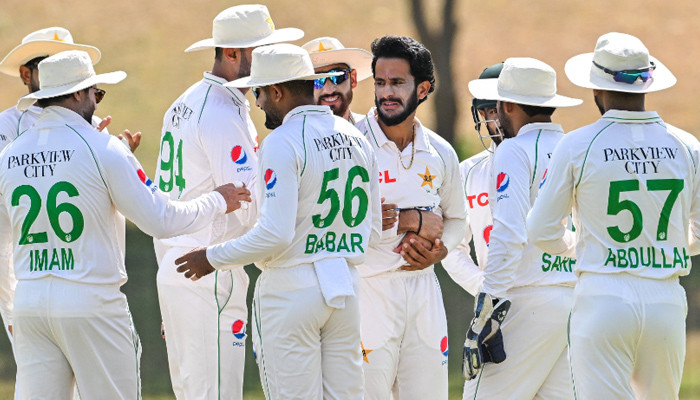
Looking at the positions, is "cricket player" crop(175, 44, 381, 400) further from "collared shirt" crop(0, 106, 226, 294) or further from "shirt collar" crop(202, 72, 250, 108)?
"shirt collar" crop(202, 72, 250, 108)

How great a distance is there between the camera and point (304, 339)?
16.6 ft

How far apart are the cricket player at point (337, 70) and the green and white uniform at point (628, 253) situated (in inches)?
63.4

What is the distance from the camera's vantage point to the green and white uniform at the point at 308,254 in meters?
5.03

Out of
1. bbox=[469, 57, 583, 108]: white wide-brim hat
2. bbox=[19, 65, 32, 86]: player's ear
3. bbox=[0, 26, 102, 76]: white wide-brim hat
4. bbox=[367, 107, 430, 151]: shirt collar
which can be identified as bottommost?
bbox=[367, 107, 430, 151]: shirt collar

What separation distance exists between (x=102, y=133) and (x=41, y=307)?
82 cm

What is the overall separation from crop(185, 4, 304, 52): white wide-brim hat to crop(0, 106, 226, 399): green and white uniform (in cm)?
99

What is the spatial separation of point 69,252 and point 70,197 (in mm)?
Result: 243

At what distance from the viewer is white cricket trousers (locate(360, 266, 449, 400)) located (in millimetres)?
5684

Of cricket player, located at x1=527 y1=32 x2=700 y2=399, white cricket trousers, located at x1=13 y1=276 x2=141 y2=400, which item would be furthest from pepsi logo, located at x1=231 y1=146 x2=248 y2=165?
cricket player, located at x1=527 y1=32 x2=700 y2=399

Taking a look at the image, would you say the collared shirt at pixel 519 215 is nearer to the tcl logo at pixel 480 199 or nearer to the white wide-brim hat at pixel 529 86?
the white wide-brim hat at pixel 529 86

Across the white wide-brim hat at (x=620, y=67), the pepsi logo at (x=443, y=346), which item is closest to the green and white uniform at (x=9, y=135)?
the pepsi logo at (x=443, y=346)

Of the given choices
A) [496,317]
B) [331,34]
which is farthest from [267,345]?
[331,34]

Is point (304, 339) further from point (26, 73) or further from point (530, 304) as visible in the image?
point (26, 73)

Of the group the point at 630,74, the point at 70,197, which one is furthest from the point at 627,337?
the point at 70,197
